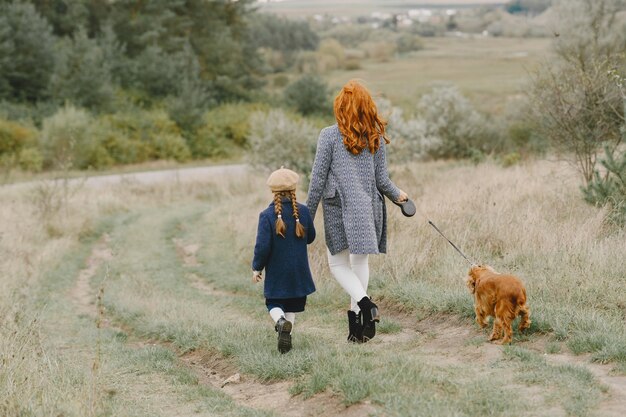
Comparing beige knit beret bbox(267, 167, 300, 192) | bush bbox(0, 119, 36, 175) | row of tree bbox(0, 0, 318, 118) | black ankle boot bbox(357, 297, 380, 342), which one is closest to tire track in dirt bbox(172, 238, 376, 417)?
black ankle boot bbox(357, 297, 380, 342)

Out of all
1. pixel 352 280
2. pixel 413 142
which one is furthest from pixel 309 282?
pixel 413 142

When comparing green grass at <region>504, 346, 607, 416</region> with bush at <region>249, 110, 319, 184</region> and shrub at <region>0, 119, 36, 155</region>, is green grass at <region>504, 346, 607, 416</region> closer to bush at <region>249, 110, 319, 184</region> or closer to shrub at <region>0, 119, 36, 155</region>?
bush at <region>249, 110, 319, 184</region>

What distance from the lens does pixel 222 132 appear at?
4400 centimetres

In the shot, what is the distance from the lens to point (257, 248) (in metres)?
5.88

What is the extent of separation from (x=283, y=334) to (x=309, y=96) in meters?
43.5

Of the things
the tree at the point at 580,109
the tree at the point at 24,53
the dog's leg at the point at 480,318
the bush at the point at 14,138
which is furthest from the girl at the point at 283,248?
the tree at the point at 24,53

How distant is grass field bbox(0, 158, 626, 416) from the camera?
15.8 ft

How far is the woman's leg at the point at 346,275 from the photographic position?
6.03 m

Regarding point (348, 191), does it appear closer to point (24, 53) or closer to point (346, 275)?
point (346, 275)

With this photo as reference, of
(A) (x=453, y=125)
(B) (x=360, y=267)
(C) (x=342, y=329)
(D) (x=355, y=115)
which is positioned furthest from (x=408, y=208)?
(A) (x=453, y=125)

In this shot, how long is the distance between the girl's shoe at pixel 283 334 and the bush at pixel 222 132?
1402 inches

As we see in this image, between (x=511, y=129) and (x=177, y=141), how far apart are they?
18747 millimetres

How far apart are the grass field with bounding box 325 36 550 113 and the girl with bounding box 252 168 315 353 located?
2764cm

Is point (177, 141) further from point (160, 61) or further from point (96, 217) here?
point (96, 217)
